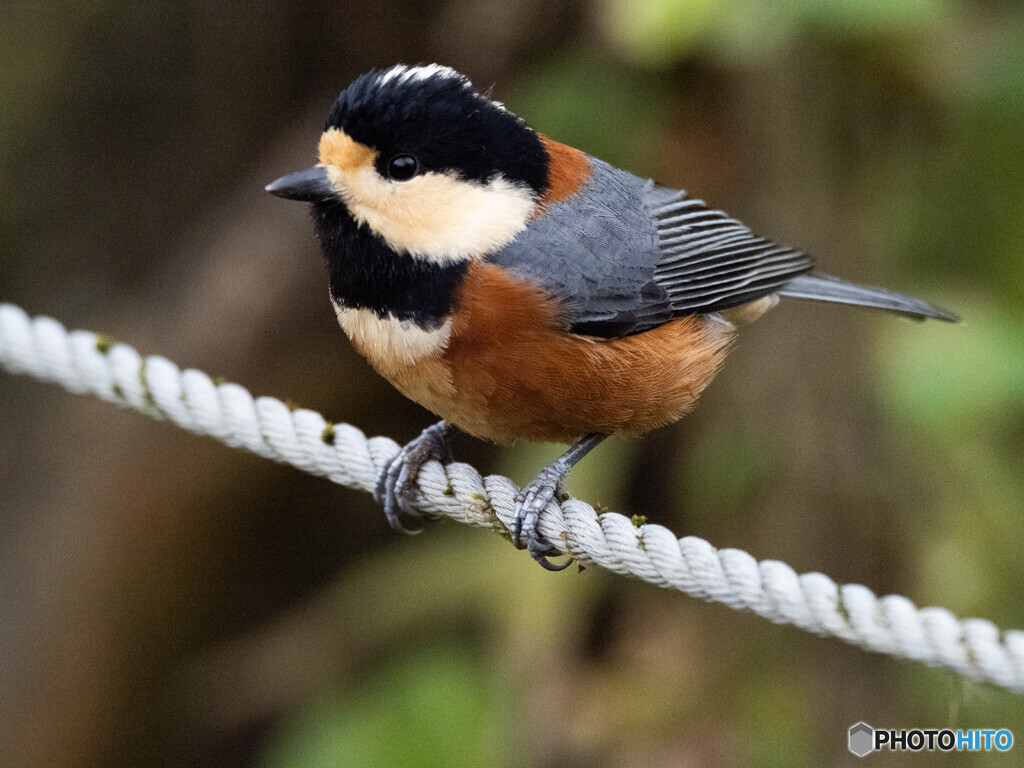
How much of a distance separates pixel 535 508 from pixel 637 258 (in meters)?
0.79

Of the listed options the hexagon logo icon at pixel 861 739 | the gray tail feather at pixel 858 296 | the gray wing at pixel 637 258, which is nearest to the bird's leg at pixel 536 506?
the gray wing at pixel 637 258

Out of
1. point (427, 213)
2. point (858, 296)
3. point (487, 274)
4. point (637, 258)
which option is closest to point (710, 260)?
point (637, 258)

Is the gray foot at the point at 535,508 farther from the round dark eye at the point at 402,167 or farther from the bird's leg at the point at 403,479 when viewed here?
the round dark eye at the point at 402,167

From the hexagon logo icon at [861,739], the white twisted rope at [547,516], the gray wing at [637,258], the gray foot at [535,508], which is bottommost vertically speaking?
the hexagon logo icon at [861,739]

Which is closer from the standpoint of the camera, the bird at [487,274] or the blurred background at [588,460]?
the bird at [487,274]

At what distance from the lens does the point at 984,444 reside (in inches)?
150

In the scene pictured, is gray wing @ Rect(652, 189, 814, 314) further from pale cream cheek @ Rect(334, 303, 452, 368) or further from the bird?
pale cream cheek @ Rect(334, 303, 452, 368)

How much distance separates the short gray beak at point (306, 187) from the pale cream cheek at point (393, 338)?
282mm

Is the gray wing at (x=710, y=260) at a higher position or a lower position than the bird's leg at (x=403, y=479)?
higher

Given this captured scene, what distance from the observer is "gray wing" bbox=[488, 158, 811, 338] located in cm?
249

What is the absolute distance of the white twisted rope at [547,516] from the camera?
1.99 m

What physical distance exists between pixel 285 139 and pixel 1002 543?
370 centimetres

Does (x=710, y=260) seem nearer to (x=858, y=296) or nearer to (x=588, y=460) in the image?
(x=858, y=296)

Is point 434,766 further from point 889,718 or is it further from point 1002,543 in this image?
point 1002,543
